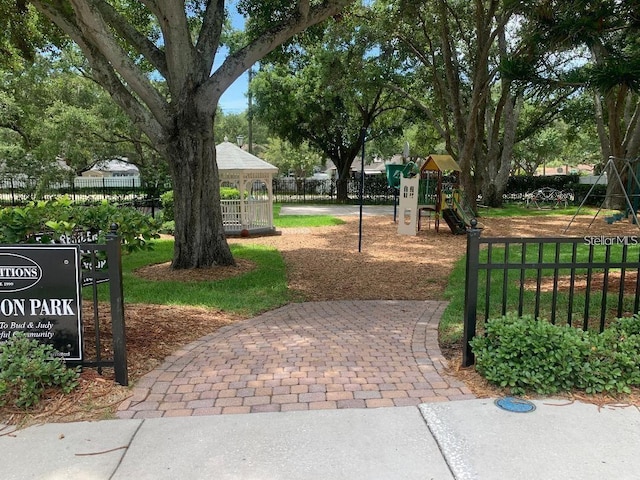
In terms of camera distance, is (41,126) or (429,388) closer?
(429,388)

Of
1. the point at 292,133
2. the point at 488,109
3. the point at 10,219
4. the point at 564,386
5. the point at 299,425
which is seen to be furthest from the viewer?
the point at 292,133

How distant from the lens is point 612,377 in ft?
12.1

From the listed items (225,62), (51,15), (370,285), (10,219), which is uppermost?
(51,15)

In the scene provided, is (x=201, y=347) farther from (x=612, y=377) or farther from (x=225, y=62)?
(x=225, y=62)

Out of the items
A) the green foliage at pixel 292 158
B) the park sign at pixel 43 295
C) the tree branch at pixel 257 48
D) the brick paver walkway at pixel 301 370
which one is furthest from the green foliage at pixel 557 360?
the green foliage at pixel 292 158

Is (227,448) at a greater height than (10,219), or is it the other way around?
(10,219)

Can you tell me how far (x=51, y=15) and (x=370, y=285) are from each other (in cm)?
687

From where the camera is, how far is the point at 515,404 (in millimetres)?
3502

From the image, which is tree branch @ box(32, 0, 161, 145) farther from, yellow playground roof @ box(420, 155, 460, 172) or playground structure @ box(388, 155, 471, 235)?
yellow playground roof @ box(420, 155, 460, 172)

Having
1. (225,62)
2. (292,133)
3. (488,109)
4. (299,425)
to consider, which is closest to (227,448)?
(299,425)

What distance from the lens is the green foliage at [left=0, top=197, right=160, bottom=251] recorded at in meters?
4.06

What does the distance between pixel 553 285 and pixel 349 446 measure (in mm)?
3438

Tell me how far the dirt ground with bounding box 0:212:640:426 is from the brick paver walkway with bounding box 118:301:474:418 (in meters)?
0.21

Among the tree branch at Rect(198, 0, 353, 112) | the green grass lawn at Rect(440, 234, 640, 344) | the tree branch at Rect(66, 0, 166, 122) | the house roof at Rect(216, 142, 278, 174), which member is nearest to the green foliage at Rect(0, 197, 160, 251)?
the green grass lawn at Rect(440, 234, 640, 344)
